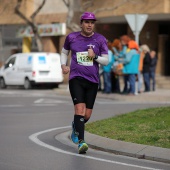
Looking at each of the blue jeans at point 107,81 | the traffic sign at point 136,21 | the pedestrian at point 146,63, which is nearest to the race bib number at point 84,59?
the traffic sign at point 136,21

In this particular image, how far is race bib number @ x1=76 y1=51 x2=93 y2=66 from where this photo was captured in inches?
392

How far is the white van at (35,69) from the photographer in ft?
101

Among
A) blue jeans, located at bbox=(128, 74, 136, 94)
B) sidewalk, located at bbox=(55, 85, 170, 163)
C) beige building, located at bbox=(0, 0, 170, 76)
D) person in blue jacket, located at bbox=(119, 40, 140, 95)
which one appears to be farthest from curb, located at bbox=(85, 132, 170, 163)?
beige building, located at bbox=(0, 0, 170, 76)

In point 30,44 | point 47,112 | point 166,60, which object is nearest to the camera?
point 47,112

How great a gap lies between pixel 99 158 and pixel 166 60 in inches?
1029

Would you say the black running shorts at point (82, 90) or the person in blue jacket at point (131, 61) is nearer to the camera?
the black running shorts at point (82, 90)

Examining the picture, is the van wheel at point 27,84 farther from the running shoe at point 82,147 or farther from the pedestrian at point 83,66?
the running shoe at point 82,147

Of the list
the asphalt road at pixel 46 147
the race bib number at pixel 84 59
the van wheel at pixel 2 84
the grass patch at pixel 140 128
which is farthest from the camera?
the van wheel at pixel 2 84

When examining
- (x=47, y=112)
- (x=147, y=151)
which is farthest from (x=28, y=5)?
(x=147, y=151)

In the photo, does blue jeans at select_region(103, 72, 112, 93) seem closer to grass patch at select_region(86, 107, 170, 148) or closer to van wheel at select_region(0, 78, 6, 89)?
grass patch at select_region(86, 107, 170, 148)

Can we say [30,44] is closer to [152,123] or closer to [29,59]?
[29,59]

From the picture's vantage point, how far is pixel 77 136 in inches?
402

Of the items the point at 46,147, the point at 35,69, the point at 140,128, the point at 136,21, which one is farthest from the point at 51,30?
the point at 46,147

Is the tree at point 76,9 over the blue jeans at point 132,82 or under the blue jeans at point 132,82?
over
